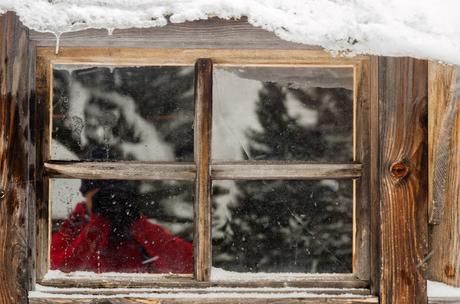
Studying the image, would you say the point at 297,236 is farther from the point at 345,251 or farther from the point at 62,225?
the point at 62,225

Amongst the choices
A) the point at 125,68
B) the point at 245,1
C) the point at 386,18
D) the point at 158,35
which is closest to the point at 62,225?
the point at 125,68

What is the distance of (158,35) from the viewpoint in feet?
6.31

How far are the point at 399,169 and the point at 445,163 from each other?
17cm

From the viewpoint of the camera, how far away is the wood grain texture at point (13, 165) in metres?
1.87

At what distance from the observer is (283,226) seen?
2043 mm

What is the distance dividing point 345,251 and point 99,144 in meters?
0.99

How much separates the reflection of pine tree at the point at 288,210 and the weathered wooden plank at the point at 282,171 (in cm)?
6

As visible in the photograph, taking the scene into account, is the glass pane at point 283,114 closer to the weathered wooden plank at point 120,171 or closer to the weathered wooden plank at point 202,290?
the weathered wooden plank at point 120,171

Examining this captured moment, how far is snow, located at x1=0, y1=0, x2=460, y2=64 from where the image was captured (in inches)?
71.9

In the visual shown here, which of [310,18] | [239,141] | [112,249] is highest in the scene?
[310,18]

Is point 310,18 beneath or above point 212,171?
above

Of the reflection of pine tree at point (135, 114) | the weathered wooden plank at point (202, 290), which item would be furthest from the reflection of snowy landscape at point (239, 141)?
the weathered wooden plank at point (202, 290)

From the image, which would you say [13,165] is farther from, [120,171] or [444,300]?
[444,300]

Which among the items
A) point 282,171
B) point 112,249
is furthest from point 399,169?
point 112,249
